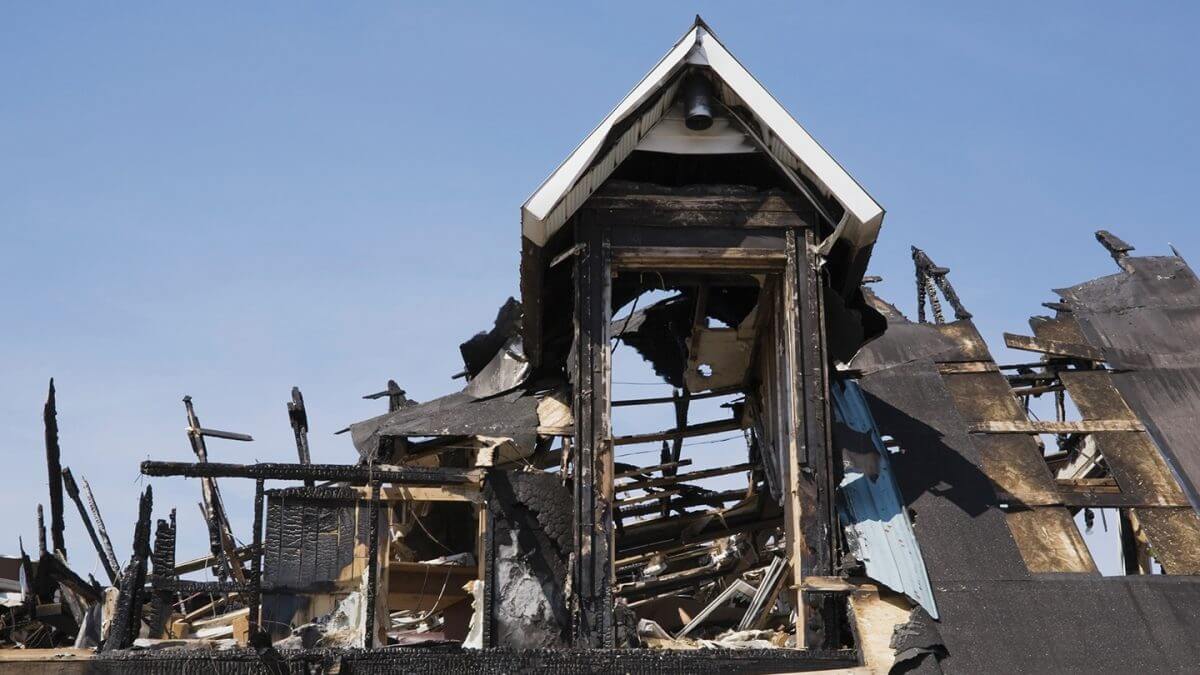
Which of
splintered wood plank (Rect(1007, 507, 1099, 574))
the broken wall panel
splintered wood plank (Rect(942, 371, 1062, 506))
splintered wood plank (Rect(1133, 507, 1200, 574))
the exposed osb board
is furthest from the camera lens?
splintered wood plank (Rect(942, 371, 1062, 506))

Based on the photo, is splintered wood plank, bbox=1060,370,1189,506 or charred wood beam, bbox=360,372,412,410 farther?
charred wood beam, bbox=360,372,412,410

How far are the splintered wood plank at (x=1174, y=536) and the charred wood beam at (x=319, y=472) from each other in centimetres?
596

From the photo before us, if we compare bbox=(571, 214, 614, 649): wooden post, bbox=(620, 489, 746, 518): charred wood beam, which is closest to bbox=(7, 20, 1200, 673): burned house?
bbox=(571, 214, 614, 649): wooden post

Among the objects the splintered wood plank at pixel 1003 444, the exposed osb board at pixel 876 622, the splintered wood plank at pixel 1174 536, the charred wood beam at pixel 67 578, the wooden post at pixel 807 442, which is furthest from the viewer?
the charred wood beam at pixel 67 578

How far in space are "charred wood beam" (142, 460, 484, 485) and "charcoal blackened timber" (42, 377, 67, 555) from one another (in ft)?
10.5

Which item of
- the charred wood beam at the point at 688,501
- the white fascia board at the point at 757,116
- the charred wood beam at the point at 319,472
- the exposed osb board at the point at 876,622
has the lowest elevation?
the exposed osb board at the point at 876,622

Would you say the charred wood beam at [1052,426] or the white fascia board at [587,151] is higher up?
the white fascia board at [587,151]

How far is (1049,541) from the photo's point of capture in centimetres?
1245

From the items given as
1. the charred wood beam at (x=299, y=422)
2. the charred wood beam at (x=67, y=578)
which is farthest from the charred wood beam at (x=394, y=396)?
the charred wood beam at (x=67, y=578)

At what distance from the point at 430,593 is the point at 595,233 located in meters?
6.37

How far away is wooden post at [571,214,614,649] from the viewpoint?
11453mm

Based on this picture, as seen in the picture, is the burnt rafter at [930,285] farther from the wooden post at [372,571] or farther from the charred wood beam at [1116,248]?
the wooden post at [372,571]

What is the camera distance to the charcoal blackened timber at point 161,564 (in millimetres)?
11602

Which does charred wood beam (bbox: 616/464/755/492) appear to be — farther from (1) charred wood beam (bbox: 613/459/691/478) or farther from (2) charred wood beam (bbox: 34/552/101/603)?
(2) charred wood beam (bbox: 34/552/101/603)
